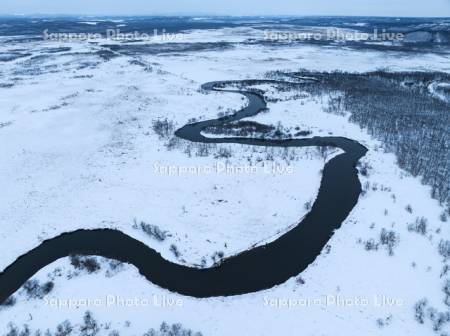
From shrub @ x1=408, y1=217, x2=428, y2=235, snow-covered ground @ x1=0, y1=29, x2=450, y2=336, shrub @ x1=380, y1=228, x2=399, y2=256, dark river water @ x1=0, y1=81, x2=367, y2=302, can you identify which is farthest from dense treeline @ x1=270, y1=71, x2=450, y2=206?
dark river water @ x1=0, y1=81, x2=367, y2=302

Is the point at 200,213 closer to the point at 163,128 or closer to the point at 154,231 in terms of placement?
the point at 154,231

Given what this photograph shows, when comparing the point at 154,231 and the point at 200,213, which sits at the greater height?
the point at 200,213

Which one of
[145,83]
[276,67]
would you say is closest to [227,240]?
[145,83]

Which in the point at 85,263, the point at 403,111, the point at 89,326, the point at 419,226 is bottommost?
the point at 89,326

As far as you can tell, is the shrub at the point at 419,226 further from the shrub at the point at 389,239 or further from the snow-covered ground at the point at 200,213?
the shrub at the point at 389,239

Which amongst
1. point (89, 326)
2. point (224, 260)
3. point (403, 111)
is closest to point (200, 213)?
point (224, 260)

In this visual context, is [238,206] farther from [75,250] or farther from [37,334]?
[37,334]

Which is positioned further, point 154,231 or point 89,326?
point 154,231
